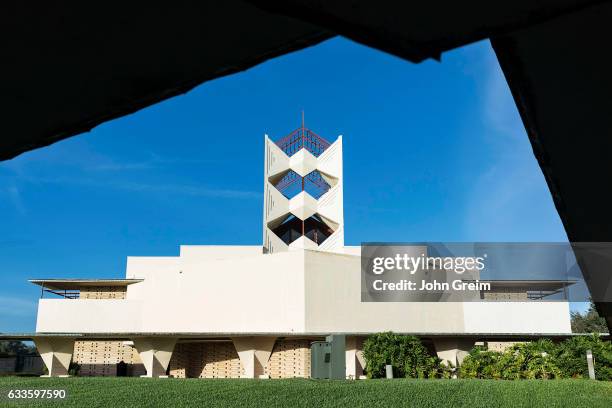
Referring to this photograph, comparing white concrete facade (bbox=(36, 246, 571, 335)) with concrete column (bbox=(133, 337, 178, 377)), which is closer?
white concrete facade (bbox=(36, 246, 571, 335))

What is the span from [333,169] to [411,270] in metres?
11.7

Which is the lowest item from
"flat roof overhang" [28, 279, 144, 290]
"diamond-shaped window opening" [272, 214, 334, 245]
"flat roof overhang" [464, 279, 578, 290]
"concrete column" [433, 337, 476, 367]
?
"concrete column" [433, 337, 476, 367]

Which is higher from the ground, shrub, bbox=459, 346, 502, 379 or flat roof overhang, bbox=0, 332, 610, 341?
flat roof overhang, bbox=0, 332, 610, 341

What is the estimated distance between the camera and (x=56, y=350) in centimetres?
2994

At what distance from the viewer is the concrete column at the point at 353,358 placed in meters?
26.9

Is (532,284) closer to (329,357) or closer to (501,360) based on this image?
(501,360)

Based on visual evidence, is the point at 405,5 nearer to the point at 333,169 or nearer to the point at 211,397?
the point at 211,397

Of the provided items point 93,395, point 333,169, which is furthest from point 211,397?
point 333,169

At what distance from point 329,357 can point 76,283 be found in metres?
22.8

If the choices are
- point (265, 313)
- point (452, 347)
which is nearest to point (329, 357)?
point (265, 313)

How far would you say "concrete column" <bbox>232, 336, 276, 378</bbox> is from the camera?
2747cm

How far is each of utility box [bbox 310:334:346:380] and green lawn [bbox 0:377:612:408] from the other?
1.45m

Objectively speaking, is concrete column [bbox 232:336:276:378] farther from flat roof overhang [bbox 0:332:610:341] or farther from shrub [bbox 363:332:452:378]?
shrub [bbox 363:332:452:378]

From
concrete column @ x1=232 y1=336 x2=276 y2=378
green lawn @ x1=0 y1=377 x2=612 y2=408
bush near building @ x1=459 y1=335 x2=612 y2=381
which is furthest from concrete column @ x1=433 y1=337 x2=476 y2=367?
green lawn @ x1=0 y1=377 x2=612 y2=408
